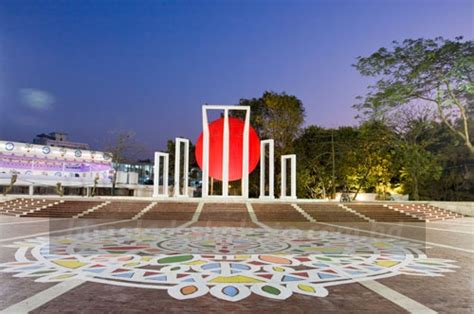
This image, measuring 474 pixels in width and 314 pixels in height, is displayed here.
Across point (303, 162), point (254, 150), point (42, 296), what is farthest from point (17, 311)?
point (303, 162)

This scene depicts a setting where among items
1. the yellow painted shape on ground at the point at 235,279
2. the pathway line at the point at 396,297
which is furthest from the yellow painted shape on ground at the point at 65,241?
the pathway line at the point at 396,297

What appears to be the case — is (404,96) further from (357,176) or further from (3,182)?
(3,182)

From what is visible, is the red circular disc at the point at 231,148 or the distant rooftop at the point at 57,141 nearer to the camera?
the red circular disc at the point at 231,148

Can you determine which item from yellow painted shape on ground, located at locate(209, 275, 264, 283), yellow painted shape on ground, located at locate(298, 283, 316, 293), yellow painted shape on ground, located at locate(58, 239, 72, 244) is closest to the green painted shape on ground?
yellow painted shape on ground, located at locate(209, 275, 264, 283)

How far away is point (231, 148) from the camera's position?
24719 mm

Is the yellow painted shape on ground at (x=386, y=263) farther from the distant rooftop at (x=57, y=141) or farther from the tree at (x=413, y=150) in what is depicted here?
the distant rooftop at (x=57, y=141)

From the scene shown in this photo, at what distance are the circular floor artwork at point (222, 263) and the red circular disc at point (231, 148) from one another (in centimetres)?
1367

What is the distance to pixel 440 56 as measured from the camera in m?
20.5

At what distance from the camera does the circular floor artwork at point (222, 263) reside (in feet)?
18.0

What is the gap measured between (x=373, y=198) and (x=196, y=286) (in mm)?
32251

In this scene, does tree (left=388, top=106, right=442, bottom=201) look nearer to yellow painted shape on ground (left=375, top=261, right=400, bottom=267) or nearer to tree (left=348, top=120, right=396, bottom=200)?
tree (left=348, top=120, right=396, bottom=200)

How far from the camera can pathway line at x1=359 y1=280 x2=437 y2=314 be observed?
4445 mm

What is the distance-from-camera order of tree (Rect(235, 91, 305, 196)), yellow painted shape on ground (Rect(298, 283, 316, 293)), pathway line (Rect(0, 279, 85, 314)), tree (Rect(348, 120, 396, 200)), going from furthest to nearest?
1. tree (Rect(235, 91, 305, 196))
2. tree (Rect(348, 120, 396, 200))
3. yellow painted shape on ground (Rect(298, 283, 316, 293))
4. pathway line (Rect(0, 279, 85, 314))

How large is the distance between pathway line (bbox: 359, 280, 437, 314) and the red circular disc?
745 inches
